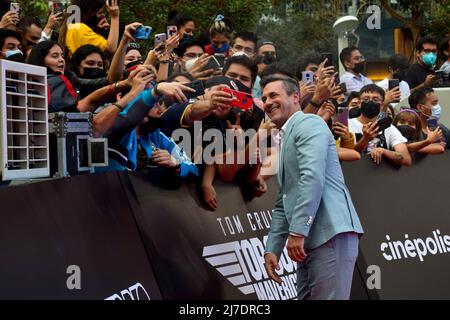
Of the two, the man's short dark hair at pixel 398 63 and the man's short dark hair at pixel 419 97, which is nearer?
the man's short dark hair at pixel 419 97

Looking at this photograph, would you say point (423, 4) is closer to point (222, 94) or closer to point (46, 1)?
point (46, 1)

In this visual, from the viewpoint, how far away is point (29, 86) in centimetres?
585

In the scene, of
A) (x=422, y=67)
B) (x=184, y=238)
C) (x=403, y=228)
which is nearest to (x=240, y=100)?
(x=184, y=238)

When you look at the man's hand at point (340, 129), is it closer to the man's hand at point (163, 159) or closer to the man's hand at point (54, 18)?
the man's hand at point (163, 159)

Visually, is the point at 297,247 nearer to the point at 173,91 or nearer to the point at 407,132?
the point at 173,91

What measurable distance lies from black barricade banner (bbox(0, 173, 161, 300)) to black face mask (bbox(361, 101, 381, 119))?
411 cm

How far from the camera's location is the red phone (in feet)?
23.1

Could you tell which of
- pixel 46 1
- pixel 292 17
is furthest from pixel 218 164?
pixel 292 17

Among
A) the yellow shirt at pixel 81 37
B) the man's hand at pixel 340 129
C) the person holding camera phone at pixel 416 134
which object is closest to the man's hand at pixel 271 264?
the man's hand at pixel 340 129

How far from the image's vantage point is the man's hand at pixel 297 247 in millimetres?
6316

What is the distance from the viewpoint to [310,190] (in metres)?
6.33

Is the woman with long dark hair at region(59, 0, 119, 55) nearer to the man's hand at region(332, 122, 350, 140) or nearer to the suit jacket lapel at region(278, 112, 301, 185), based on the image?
the man's hand at region(332, 122, 350, 140)

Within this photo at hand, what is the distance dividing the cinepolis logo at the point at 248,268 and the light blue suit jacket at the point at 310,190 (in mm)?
836

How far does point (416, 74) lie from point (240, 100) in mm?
6901
